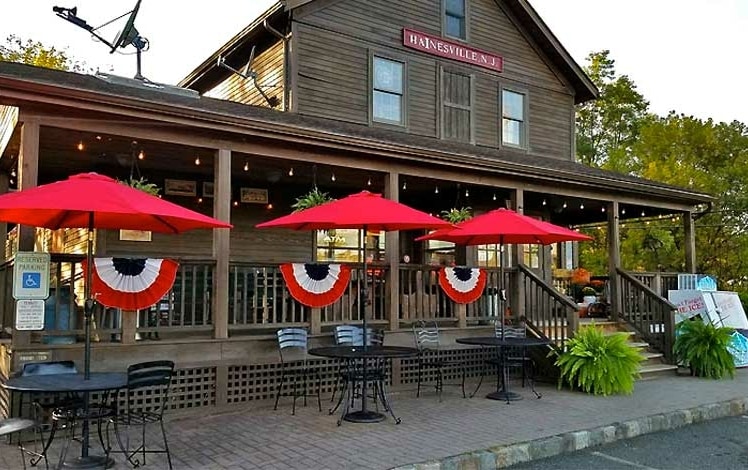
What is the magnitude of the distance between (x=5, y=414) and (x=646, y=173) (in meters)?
23.6

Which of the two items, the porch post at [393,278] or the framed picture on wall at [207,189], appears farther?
the framed picture on wall at [207,189]

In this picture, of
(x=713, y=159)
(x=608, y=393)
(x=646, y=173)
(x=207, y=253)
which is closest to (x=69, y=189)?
(x=207, y=253)

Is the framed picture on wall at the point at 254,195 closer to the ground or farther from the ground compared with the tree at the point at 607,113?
closer to the ground

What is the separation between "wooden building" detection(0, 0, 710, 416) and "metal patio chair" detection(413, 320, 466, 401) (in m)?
0.24

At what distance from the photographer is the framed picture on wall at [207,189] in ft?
36.8

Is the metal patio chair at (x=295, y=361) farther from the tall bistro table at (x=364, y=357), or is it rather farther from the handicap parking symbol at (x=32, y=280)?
the handicap parking symbol at (x=32, y=280)

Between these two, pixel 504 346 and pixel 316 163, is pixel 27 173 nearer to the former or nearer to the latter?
pixel 316 163

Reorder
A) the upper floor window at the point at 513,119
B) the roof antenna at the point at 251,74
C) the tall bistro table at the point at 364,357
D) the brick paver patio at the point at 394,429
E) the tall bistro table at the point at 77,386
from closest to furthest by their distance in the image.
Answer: the tall bistro table at the point at 77,386
the brick paver patio at the point at 394,429
the tall bistro table at the point at 364,357
the roof antenna at the point at 251,74
the upper floor window at the point at 513,119

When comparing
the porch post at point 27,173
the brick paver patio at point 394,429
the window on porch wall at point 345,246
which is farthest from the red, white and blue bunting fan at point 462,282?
the porch post at point 27,173

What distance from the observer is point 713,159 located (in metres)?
24.8

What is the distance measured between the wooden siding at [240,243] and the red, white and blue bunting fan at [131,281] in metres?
3.58

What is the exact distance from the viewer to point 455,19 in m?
14.0

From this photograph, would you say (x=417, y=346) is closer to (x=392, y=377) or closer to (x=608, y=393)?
(x=392, y=377)

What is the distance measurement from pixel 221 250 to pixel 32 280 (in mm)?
2112
